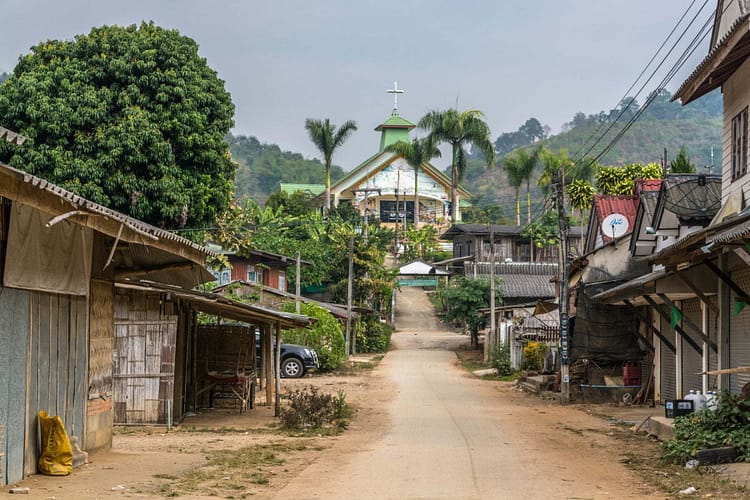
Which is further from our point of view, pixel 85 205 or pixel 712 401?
pixel 712 401

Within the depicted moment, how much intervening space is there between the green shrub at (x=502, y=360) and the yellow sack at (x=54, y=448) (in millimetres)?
28454

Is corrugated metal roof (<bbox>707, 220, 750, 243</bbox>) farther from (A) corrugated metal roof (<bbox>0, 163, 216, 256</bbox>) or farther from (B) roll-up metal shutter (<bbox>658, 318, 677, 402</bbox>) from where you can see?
(B) roll-up metal shutter (<bbox>658, 318, 677, 402</bbox>)

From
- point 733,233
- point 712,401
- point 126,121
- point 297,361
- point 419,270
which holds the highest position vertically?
point 126,121

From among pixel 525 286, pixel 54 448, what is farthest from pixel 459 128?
pixel 54 448

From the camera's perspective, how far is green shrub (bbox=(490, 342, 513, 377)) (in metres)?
38.8

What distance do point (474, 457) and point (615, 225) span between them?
56.5 ft

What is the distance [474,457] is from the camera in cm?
1491

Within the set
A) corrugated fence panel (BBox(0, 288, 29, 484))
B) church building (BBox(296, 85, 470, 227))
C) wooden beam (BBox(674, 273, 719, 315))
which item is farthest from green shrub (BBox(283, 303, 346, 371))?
church building (BBox(296, 85, 470, 227))

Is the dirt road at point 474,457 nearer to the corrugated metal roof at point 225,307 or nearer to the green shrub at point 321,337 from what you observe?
the corrugated metal roof at point 225,307

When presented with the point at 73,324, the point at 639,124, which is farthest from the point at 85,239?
the point at 639,124

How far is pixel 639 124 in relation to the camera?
16350 centimetres

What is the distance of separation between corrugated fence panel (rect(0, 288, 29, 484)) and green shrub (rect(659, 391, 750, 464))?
8.50m

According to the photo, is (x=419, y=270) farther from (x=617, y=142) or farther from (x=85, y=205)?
(x=617, y=142)

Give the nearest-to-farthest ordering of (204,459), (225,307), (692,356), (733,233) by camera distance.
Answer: (733,233) < (204,459) < (225,307) < (692,356)
